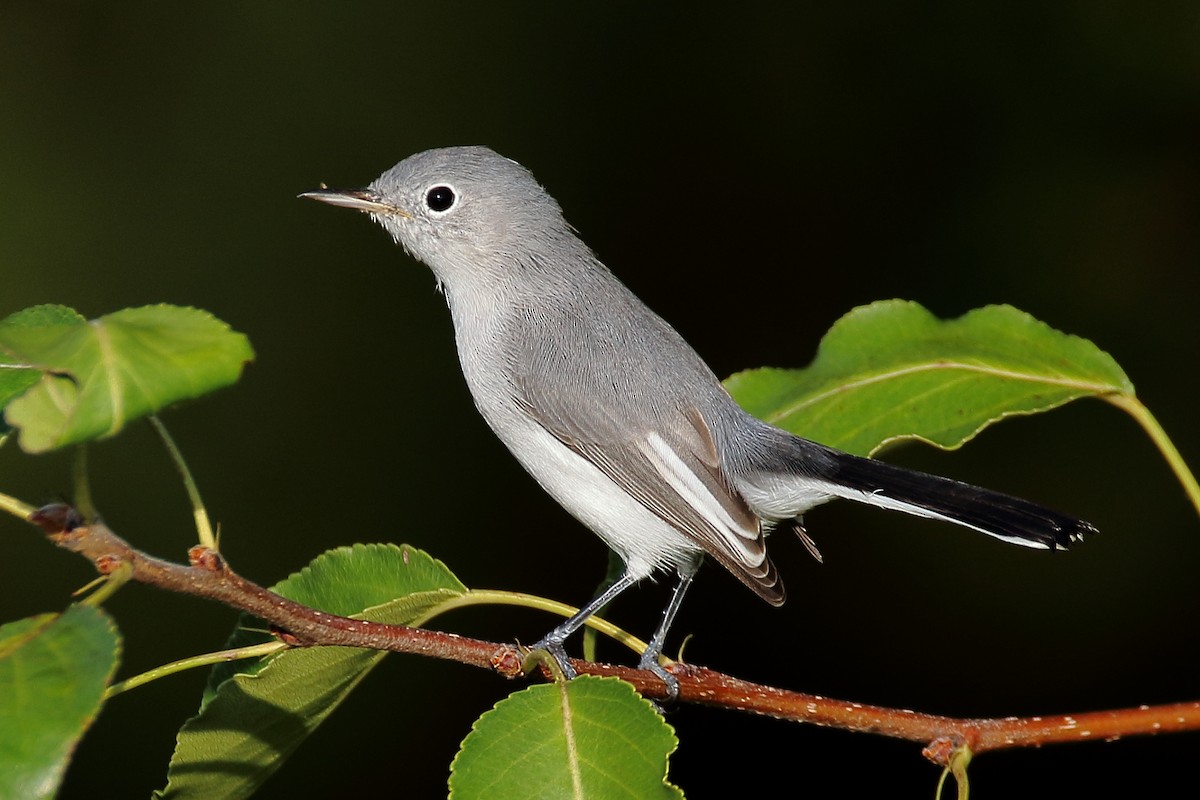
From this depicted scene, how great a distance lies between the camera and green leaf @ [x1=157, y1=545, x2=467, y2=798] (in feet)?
4.84

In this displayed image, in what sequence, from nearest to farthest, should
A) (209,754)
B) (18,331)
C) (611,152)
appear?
1. (18,331)
2. (209,754)
3. (611,152)

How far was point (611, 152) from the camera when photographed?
441 centimetres

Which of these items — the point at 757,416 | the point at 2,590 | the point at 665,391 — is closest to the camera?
the point at 757,416

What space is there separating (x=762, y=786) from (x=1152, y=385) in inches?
68.0

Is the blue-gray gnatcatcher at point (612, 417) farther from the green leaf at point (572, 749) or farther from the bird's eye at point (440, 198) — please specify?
the green leaf at point (572, 749)

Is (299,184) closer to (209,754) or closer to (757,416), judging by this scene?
(757,416)

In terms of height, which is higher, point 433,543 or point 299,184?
point 299,184

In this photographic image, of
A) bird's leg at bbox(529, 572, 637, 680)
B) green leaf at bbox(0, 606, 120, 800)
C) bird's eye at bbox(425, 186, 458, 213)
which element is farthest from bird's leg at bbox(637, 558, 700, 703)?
bird's eye at bbox(425, 186, 458, 213)

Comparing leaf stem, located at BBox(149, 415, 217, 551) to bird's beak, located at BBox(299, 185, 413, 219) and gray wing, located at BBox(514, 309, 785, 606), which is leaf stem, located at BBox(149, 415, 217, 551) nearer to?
gray wing, located at BBox(514, 309, 785, 606)

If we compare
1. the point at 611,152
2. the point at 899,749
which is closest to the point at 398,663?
the point at 899,749

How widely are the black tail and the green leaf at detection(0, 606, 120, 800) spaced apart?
54.3 inches

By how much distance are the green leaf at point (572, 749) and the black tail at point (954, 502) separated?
0.76 metres

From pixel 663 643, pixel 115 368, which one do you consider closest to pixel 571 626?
pixel 663 643

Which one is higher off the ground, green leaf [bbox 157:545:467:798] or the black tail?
the black tail
